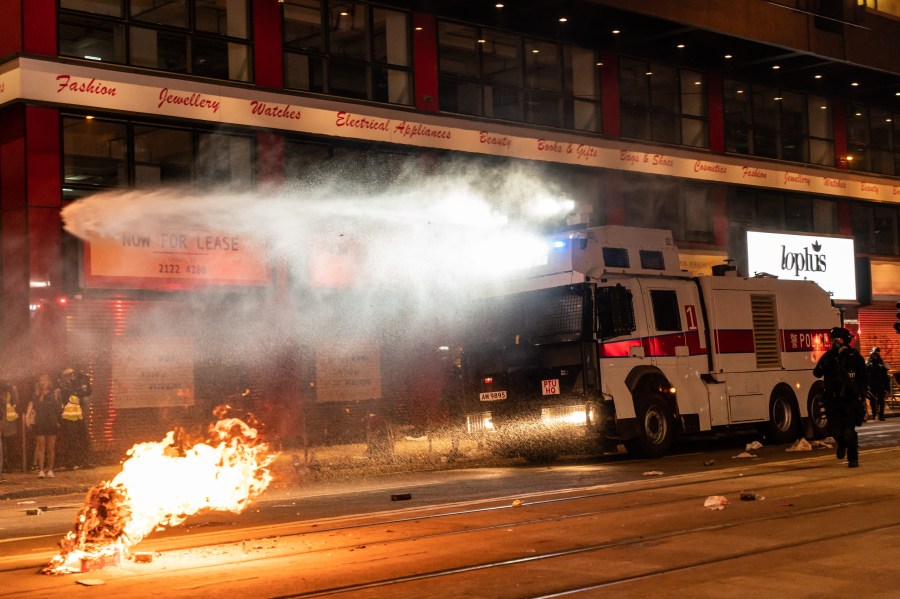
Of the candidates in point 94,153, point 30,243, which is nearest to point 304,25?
point 94,153

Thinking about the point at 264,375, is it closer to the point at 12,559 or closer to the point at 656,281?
the point at 656,281

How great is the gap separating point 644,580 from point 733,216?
91.5 feet

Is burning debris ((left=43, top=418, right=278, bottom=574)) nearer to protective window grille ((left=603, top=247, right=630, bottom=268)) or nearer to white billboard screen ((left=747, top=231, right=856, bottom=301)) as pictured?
protective window grille ((left=603, top=247, right=630, bottom=268))

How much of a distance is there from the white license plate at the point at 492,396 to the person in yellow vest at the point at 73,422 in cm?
701

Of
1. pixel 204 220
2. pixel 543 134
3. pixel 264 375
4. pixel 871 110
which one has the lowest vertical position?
pixel 264 375

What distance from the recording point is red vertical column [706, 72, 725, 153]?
111 feet

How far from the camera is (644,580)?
26.5ft

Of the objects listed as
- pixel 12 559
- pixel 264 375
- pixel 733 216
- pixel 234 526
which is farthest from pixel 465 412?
pixel 733 216

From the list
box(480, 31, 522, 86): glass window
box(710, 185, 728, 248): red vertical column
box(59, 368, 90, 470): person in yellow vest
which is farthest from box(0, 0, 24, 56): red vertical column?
box(710, 185, 728, 248): red vertical column

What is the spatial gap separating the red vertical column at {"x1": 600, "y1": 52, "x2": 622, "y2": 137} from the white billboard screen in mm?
6361

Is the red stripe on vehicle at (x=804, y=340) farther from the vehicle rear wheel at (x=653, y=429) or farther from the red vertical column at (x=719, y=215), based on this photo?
the red vertical column at (x=719, y=215)

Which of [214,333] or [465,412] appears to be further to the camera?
[214,333]

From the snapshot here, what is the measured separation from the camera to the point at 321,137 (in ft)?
80.3

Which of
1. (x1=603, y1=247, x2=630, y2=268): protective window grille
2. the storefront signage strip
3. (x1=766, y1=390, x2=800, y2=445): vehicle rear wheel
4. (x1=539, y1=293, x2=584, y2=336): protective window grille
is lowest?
(x1=766, y1=390, x2=800, y2=445): vehicle rear wheel
